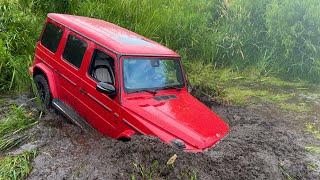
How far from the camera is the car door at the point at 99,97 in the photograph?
6.01 m

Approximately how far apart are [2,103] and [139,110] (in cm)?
317

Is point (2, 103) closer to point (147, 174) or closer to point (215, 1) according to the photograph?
point (147, 174)

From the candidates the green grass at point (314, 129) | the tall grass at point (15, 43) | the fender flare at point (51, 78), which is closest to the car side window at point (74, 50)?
the fender flare at point (51, 78)

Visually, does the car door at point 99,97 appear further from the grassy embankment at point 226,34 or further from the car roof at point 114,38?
the grassy embankment at point 226,34

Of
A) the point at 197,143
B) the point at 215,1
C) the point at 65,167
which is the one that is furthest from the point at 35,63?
the point at 215,1

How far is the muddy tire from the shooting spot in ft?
23.8

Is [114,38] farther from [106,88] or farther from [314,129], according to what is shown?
[314,129]

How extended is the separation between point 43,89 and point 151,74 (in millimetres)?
2195

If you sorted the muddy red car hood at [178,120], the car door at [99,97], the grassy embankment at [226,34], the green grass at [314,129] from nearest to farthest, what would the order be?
1. the muddy red car hood at [178,120]
2. the car door at [99,97]
3. the green grass at [314,129]
4. the grassy embankment at [226,34]

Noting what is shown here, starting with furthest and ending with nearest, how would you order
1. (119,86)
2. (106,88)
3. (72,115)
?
(72,115) → (119,86) → (106,88)

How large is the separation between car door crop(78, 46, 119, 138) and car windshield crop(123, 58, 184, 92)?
20 cm

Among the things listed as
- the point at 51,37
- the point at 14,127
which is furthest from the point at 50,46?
the point at 14,127

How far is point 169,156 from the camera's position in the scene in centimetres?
499

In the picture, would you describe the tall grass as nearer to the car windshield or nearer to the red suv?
the red suv
